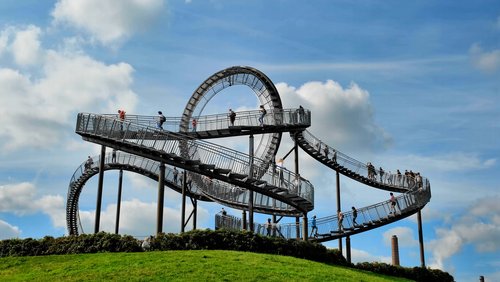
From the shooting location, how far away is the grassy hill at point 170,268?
24594 millimetres

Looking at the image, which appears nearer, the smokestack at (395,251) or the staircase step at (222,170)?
the staircase step at (222,170)

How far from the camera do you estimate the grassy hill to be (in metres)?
24.6

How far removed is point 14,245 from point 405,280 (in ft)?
69.2

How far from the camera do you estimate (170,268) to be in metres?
25.4

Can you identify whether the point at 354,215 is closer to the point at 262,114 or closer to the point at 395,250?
the point at 395,250

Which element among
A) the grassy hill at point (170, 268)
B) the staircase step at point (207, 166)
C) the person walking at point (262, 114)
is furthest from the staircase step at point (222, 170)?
the person walking at point (262, 114)

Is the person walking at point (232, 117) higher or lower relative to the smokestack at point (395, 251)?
higher

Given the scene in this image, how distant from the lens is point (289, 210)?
43875 millimetres

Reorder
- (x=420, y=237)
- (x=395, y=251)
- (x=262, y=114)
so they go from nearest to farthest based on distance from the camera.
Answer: (x=262, y=114), (x=395, y=251), (x=420, y=237)

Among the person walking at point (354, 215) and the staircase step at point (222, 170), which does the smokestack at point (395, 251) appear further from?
the staircase step at point (222, 170)

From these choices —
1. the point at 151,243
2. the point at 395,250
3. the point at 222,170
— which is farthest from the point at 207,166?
the point at 395,250

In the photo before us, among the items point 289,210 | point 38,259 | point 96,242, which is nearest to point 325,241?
point 289,210

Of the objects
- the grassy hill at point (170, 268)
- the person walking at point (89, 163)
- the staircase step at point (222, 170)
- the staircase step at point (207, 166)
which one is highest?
the person walking at point (89, 163)

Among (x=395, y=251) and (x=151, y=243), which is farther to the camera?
(x=395, y=251)
